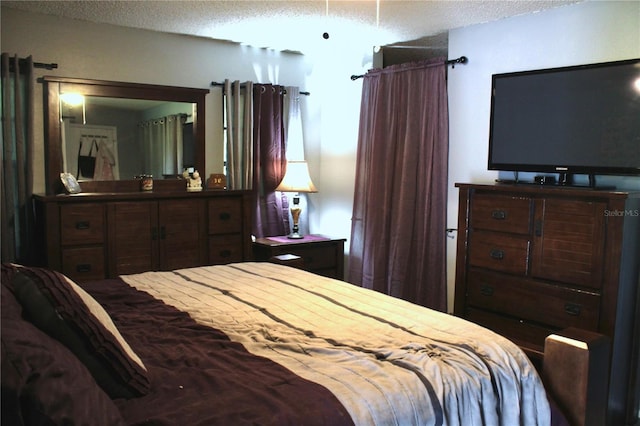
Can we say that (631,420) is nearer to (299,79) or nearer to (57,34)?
(299,79)

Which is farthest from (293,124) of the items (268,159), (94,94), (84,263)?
(84,263)

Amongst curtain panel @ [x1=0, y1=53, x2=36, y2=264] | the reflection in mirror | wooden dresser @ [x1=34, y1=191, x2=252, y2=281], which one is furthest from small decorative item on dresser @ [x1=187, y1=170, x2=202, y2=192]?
curtain panel @ [x1=0, y1=53, x2=36, y2=264]

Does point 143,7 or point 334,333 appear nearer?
point 334,333

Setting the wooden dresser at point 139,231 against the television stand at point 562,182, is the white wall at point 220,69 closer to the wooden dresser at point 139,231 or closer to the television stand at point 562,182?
the wooden dresser at point 139,231

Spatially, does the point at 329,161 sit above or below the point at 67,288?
above

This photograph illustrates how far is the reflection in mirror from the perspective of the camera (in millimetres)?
3754

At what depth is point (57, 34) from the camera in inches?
144

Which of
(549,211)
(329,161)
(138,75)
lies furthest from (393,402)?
(329,161)

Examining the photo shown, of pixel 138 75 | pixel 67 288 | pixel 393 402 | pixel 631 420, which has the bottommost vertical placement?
pixel 631 420

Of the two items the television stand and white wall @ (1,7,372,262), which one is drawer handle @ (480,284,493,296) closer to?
the television stand

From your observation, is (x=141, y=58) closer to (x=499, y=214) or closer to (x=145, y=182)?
(x=145, y=182)

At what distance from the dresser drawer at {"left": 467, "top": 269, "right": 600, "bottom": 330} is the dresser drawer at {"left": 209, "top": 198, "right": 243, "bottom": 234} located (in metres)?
1.83

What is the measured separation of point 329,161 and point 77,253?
8.12 feet

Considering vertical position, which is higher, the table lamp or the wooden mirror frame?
the wooden mirror frame
